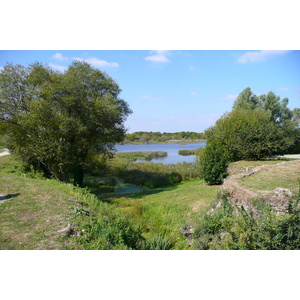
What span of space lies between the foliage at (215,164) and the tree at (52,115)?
212 inches

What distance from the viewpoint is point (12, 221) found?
3.75 m

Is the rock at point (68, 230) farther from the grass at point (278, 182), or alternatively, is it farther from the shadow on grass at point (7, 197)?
the grass at point (278, 182)

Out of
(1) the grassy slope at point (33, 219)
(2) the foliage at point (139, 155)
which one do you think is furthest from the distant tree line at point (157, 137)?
(1) the grassy slope at point (33, 219)

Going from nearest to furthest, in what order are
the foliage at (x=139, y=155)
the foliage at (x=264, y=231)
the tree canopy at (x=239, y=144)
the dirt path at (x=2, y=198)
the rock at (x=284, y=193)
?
the foliage at (x=264, y=231) → the rock at (x=284, y=193) → the dirt path at (x=2, y=198) → the tree canopy at (x=239, y=144) → the foliage at (x=139, y=155)

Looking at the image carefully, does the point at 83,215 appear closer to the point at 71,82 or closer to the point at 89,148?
the point at 89,148

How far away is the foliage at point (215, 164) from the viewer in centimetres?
917

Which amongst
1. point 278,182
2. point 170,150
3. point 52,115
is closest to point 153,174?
point 52,115

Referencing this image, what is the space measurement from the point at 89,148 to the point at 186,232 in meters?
6.97

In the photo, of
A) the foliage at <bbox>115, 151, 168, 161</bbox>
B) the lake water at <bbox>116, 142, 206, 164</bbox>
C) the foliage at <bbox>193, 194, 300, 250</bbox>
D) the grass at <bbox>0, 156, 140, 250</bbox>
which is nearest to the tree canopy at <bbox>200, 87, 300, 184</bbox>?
the foliage at <bbox>193, 194, 300, 250</bbox>

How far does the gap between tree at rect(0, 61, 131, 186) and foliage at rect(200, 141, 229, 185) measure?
5.38 metres

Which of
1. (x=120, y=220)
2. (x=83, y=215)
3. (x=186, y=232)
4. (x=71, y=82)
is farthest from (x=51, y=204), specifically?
(x=71, y=82)

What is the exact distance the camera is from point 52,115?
952 cm

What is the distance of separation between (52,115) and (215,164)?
7823mm

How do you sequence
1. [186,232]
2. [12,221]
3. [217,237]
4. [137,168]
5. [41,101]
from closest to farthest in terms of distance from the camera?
[12,221], [217,237], [186,232], [41,101], [137,168]
